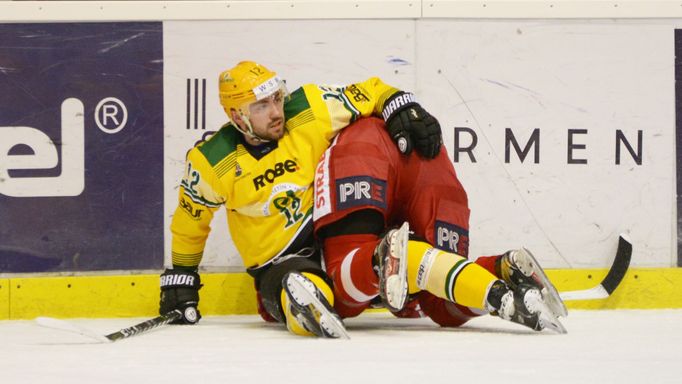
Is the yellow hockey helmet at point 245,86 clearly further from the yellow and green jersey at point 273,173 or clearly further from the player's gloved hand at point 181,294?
the player's gloved hand at point 181,294

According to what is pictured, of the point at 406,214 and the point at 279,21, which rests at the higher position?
the point at 279,21

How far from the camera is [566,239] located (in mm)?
4531

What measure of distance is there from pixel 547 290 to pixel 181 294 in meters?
1.29

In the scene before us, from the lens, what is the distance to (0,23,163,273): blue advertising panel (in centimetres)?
449

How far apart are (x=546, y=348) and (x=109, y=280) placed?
2029 millimetres

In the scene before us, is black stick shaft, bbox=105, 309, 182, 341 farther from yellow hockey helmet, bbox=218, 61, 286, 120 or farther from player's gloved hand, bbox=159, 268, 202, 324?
yellow hockey helmet, bbox=218, 61, 286, 120

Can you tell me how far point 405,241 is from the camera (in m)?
3.22

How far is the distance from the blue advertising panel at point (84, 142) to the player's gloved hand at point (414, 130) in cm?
108

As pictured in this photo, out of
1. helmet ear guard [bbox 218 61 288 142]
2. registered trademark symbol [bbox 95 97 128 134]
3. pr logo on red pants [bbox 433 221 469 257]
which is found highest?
helmet ear guard [bbox 218 61 288 142]

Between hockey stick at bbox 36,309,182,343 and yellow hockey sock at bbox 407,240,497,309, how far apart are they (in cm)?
88

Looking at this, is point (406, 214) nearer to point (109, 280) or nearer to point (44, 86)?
point (109, 280)

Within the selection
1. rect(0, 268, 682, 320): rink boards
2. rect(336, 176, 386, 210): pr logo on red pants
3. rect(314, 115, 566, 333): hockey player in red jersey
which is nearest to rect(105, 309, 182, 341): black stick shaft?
rect(0, 268, 682, 320): rink boards

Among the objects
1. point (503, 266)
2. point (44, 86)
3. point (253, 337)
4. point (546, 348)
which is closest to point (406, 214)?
point (503, 266)

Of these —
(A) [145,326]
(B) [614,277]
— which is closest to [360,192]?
(A) [145,326]
